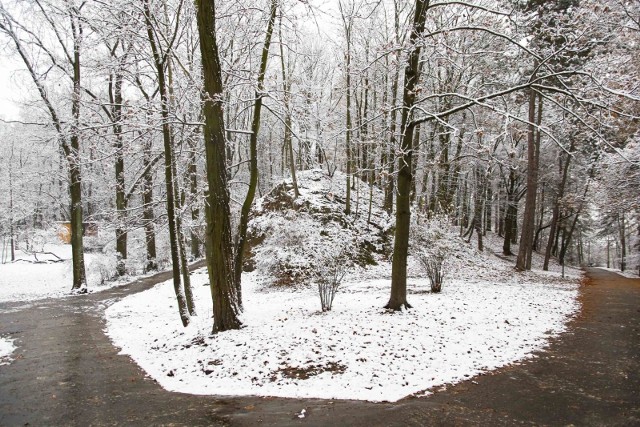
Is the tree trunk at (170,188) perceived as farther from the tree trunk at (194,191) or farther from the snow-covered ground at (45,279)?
the snow-covered ground at (45,279)

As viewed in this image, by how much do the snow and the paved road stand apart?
17 cm

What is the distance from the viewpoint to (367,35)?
1938 cm

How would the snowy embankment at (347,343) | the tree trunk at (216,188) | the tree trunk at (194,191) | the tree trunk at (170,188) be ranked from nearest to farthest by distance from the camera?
the snowy embankment at (347,343) → the tree trunk at (216,188) → the tree trunk at (170,188) → the tree trunk at (194,191)

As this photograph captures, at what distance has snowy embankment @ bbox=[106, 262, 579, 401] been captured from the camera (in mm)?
5223

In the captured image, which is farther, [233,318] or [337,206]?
[337,206]

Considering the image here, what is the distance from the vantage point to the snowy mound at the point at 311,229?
12.8 metres

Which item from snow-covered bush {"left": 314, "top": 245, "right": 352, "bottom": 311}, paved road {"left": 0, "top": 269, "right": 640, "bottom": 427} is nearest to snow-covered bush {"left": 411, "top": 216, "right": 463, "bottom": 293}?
snow-covered bush {"left": 314, "top": 245, "right": 352, "bottom": 311}

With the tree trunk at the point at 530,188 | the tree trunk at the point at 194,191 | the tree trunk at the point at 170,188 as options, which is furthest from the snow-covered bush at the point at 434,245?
the tree trunk at the point at 530,188

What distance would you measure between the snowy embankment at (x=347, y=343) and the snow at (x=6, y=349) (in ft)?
5.81

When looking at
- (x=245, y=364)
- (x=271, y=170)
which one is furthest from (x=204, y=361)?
(x=271, y=170)

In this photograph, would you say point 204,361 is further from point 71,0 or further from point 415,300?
point 71,0

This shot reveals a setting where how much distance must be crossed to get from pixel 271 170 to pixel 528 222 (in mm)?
25206

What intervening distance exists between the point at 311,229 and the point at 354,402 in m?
9.05

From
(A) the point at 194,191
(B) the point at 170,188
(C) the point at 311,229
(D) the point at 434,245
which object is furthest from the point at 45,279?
(D) the point at 434,245
